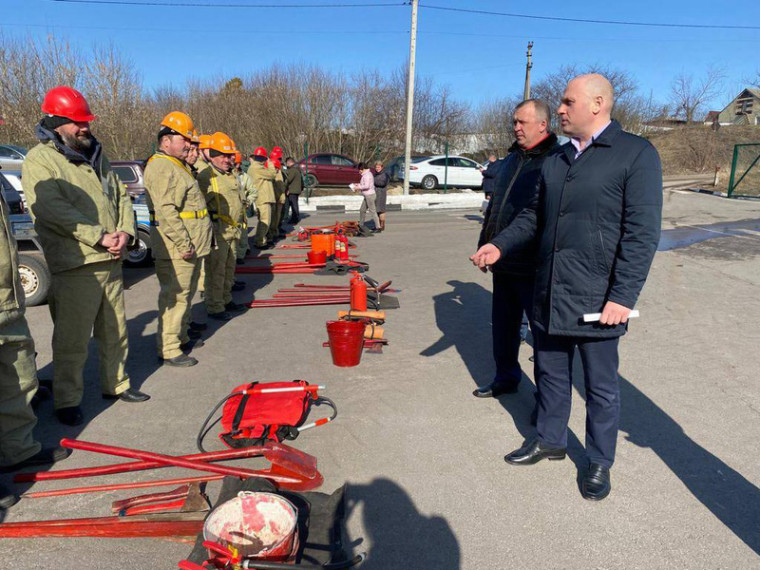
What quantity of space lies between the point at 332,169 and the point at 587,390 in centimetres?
2205

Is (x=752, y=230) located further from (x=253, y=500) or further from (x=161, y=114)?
(x=161, y=114)

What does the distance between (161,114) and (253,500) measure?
30.0m

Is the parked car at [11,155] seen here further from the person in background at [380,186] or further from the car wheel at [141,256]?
the person in background at [380,186]

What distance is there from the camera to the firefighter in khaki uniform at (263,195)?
36.9 feet

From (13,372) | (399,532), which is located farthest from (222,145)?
(399,532)

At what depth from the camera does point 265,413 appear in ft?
12.6

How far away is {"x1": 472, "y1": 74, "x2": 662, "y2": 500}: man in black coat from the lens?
9.24 feet

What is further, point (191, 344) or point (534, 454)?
point (191, 344)

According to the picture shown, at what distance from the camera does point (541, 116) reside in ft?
12.8

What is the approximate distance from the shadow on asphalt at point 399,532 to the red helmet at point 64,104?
121 inches

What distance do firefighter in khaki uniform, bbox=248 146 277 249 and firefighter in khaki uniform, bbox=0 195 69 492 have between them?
8.12 metres

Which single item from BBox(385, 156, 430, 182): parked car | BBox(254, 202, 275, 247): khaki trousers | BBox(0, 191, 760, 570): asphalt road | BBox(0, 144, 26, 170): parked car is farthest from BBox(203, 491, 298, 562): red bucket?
BBox(385, 156, 430, 182): parked car

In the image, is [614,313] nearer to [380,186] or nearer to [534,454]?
[534,454]

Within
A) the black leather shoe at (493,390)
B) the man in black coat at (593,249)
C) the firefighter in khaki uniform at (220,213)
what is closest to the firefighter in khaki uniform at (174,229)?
the firefighter in khaki uniform at (220,213)
